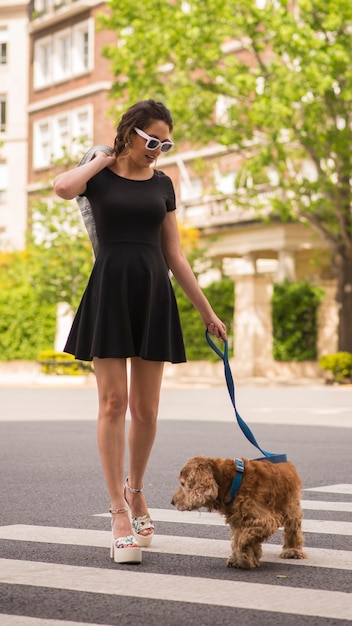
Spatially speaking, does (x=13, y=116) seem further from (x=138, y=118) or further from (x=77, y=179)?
(x=77, y=179)

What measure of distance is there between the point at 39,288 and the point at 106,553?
111ft

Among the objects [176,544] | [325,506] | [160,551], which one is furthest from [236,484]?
[325,506]

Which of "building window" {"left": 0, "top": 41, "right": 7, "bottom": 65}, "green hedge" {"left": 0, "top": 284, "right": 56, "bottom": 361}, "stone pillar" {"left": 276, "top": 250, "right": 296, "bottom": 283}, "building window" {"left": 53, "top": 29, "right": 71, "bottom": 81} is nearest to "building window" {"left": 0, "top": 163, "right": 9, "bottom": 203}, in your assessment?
"building window" {"left": 0, "top": 41, "right": 7, "bottom": 65}

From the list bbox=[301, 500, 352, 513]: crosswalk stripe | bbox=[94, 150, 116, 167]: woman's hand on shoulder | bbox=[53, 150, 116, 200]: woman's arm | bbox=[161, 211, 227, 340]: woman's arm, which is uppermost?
bbox=[94, 150, 116, 167]: woman's hand on shoulder

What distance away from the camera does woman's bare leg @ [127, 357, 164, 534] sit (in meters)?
6.33

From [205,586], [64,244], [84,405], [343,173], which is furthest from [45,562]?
[64,244]

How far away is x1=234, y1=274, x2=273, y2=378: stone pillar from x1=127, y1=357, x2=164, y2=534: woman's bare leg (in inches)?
1239

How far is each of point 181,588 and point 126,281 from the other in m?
1.63

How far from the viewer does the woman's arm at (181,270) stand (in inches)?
257

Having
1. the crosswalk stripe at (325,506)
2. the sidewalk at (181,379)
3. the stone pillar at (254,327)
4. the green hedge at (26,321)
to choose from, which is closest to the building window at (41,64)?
the green hedge at (26,321)

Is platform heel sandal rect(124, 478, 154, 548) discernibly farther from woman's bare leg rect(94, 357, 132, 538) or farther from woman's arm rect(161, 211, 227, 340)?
woman's arm rect(161, 211, 227, 340)

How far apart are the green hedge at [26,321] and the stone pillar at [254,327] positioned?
315 inches

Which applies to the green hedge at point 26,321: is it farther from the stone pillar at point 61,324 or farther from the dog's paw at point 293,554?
the dog's paw at point 293,554

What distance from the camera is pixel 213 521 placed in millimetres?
7582
